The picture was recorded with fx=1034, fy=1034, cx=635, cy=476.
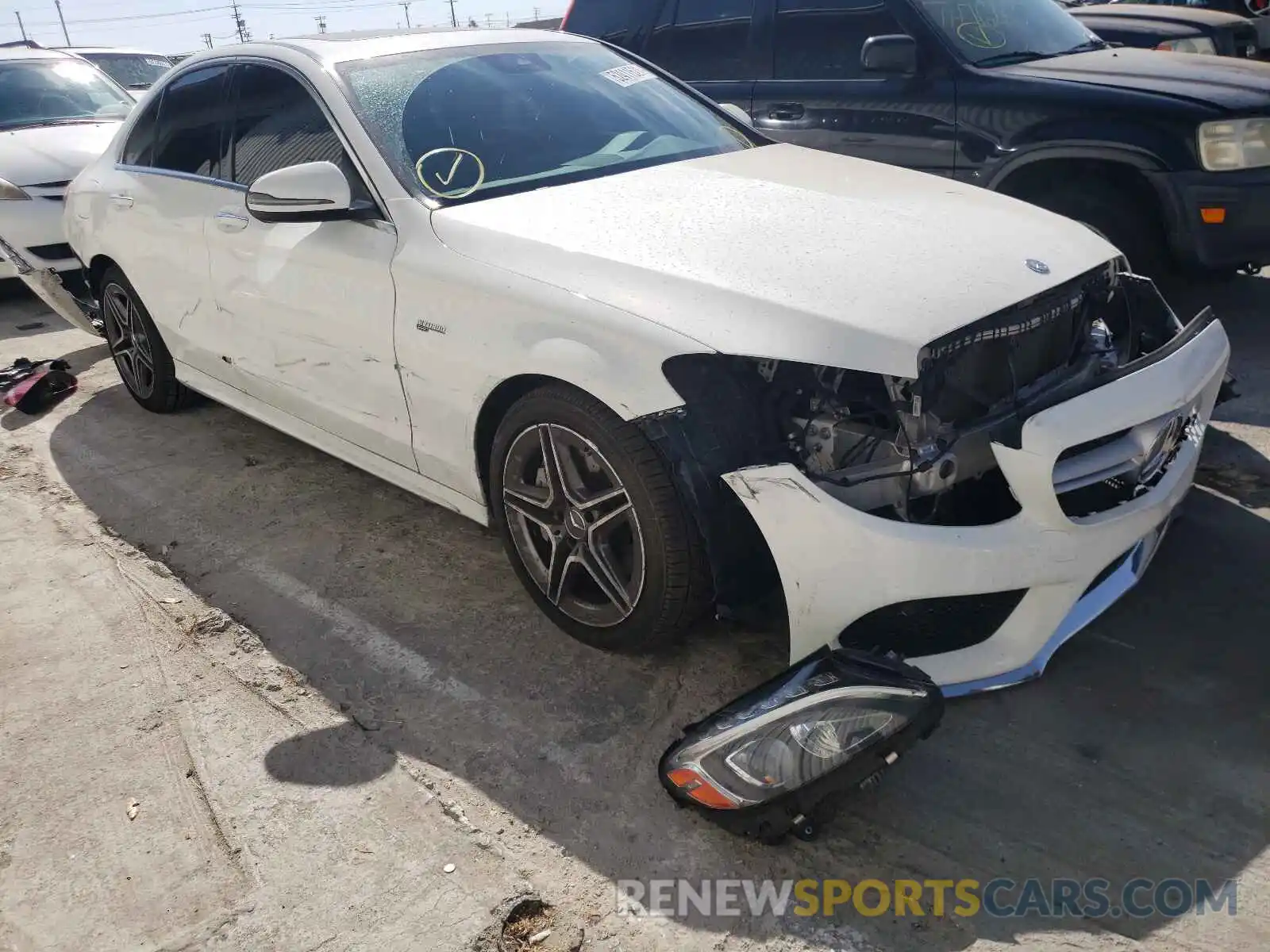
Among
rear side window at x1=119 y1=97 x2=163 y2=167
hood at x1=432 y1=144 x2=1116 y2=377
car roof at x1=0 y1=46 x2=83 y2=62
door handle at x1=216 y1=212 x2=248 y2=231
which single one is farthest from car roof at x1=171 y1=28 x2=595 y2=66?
car roof at x1=0 y1=46 x2=83 y2=62

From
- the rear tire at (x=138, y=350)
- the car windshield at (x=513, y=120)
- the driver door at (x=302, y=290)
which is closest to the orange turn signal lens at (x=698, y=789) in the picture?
the driver door at (x=302, y=290)

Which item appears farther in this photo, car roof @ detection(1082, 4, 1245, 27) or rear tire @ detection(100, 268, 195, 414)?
car roof @ detection(1082, 4, 1245, 27)

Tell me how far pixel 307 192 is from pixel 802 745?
2.19 meters

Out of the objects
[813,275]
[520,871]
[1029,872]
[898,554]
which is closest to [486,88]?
[813,275]

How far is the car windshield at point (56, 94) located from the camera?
8195mm

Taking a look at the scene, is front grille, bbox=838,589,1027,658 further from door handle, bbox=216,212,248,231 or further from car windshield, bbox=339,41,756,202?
door handle, bbox=216,212,248,231

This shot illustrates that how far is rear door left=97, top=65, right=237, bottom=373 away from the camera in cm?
416

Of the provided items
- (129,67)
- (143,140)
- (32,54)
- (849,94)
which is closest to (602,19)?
(849,94)

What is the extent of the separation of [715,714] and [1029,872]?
0.73 metres

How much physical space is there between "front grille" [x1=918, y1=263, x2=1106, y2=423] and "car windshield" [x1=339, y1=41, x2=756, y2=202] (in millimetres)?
1389

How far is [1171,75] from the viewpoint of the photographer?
195 inches

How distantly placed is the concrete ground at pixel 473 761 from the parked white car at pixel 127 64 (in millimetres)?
8233

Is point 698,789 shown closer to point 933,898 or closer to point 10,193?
point 933,898

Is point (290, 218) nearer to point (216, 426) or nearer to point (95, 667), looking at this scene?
point (95, 667)
